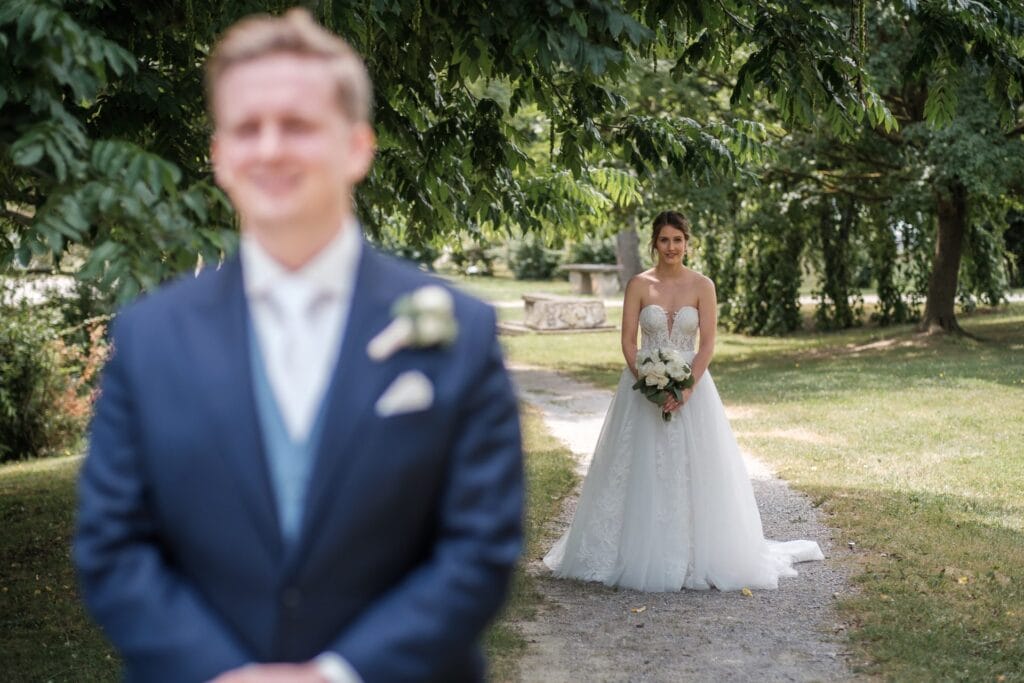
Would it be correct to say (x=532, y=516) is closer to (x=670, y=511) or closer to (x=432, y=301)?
(x=670, y=511)

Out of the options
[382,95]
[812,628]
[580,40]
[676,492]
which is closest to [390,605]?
[580,40]

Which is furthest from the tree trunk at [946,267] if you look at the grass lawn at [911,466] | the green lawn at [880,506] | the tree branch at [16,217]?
the tree branch at [16,217]

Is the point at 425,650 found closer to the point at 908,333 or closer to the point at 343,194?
the point at 343,194

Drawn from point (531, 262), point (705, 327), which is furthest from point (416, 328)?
point (531, 262)

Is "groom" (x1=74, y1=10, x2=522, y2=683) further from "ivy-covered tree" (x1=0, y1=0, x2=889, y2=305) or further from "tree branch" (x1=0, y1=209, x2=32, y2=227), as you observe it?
"tree branch" (x1=0, y1=209, x2=32, y2=227)

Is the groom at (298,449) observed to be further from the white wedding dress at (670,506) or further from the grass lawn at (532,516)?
the white wedding dress at (670,506)

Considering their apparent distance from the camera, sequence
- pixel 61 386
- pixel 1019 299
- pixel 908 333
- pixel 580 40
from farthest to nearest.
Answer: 1. pixel 1019 299
2. pixel 908 333
3. pixel 61 386
4. pixel 580 40

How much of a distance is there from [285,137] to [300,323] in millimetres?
324

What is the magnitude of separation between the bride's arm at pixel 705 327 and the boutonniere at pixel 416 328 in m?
6.10

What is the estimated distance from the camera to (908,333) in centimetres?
2370

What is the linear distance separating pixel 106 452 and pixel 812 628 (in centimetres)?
554

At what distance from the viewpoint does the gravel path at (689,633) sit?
614cm

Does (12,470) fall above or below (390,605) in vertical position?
below

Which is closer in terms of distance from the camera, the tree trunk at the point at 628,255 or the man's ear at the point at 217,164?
the man's ear at the point at 217,164
